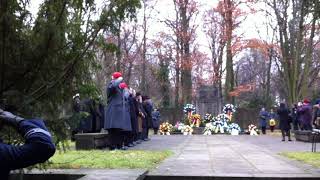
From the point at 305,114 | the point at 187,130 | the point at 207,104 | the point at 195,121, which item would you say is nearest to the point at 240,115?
the point at 207,104

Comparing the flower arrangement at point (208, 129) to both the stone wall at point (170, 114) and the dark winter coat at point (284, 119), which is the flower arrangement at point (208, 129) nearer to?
the dark winter coat at point (284, 119)

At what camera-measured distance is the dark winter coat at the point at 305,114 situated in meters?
26.5

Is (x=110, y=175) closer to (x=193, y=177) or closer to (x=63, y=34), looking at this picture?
(x=193, y=177)

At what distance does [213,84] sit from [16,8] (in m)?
50.2

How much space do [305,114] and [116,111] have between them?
13628 millimetres

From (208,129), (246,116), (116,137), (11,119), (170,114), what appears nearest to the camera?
(11,119)

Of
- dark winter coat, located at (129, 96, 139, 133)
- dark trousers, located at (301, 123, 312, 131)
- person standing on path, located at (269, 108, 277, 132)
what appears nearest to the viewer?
dark winter coat, located at (129, 96, 139, 133)

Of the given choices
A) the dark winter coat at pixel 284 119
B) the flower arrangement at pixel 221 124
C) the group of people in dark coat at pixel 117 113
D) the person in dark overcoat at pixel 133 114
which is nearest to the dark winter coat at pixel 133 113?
the person in dark overcoat at pixel 133 114

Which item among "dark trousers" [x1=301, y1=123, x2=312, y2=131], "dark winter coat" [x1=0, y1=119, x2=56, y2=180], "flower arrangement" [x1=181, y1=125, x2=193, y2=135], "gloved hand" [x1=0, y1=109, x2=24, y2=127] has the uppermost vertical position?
"flower arrangement" [x1=181, y1=125, x2=193, y2=135]

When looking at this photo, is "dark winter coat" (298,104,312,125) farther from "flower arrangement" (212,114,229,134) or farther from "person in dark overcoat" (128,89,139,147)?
"person in dark overcoat" (128,89,139,147)

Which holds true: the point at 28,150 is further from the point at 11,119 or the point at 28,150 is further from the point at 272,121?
the point at 272,121

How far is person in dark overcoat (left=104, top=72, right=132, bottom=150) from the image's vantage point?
51.2 ft

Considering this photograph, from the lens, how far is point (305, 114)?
26844 mm

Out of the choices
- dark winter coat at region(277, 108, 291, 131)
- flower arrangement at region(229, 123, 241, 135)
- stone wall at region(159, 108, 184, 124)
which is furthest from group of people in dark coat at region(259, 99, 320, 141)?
stone wall at region(159, 108, 184, 124)
